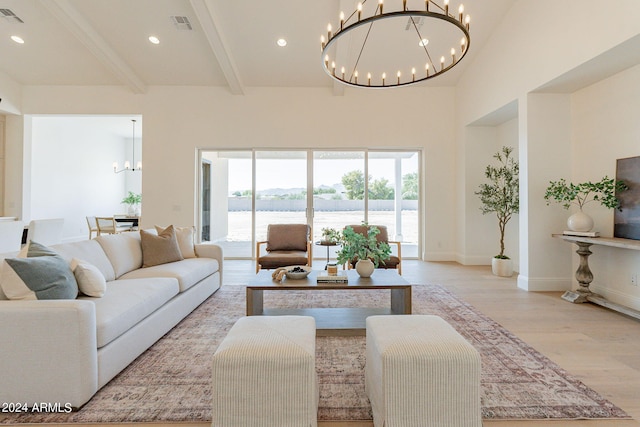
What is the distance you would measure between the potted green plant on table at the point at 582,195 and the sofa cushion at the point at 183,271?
170 inches

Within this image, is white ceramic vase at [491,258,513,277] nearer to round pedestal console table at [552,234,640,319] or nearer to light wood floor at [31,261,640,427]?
light wood floor at [31,261,640,427]

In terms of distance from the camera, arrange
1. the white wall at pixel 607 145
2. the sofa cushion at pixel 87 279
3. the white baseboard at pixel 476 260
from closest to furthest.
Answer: the sofa cushion at pixel 87 279, the white wall at pixel 607 145, the white baseboard at pixel 476 260

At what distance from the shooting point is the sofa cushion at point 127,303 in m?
1.95

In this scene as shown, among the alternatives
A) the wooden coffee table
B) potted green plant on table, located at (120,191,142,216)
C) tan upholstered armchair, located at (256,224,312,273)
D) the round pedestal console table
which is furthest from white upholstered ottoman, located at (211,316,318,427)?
potted green plant on table, located at (120,191,142,216)

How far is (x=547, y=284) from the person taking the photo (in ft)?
13.9

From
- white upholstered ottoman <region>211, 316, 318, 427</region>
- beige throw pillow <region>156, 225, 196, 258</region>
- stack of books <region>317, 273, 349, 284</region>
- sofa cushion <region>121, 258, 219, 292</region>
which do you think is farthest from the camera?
beige throw pillow <region>156, 225, 196, 258</region>

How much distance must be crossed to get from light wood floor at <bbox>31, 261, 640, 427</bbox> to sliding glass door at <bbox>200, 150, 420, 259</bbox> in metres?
2.05

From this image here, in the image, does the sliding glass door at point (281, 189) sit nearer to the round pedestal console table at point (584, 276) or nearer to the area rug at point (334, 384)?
the area rug at point (334, 384)

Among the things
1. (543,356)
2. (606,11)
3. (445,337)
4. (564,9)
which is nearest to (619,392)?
(543,356)

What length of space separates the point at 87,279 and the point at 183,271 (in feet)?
3.44

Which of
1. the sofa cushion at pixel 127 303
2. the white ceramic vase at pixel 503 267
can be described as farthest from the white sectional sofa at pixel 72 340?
the white ceramic vase at pixel 503 267

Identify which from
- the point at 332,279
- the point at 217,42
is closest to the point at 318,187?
the point at 217,42

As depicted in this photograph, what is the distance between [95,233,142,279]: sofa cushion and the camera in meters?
3.15

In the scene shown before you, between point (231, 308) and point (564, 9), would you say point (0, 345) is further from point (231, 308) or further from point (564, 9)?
point (564, 9)
